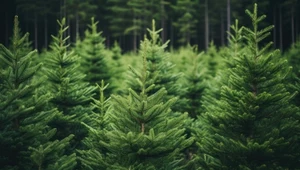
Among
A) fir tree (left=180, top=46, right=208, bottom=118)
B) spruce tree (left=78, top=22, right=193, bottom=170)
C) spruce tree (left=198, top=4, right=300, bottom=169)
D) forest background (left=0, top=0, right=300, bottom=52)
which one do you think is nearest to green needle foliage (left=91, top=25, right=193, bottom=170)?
spruce tree (left=78, top=22, right=193, bottom=170)

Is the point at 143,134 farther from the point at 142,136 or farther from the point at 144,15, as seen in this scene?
the point at 144,15

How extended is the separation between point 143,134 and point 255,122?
90.7 inches

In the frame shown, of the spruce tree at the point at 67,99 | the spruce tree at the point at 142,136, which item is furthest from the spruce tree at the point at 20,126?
the spruce tree at the point at 67,99

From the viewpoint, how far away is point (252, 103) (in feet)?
17.3

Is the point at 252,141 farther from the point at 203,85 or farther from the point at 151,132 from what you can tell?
the point at 203,85

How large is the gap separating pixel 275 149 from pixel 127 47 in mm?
55699

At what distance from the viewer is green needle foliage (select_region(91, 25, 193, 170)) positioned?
4.52 metres

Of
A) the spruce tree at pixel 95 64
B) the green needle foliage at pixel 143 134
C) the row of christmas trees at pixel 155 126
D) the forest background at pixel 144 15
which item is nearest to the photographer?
the green needle foliage at pixel 143 134

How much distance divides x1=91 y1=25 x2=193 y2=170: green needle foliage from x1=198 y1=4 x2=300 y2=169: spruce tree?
99cm

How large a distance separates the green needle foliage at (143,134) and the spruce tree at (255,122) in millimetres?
991

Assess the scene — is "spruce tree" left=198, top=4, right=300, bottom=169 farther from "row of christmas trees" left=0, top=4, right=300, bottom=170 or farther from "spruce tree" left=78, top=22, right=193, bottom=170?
"spruce tree" left=78, top=22, right=193, bottom=170

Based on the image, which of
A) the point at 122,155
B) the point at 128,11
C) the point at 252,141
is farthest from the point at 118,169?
the point at 128,11

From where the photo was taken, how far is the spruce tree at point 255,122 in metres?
5.08

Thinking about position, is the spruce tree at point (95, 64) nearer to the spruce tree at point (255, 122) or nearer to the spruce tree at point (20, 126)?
the spruce tree at point (20, 126)
